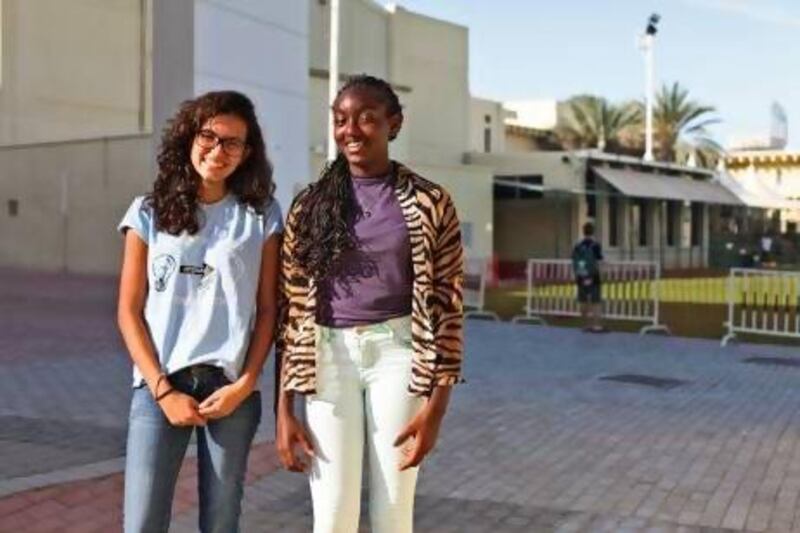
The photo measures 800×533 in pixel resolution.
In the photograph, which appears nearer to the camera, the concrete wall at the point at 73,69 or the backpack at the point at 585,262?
the backpack at the point at 585,262

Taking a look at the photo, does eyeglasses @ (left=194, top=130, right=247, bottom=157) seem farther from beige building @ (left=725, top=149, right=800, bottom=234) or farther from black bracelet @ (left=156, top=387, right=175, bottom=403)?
beige building @ (left=725, top=149, right=800, bottom=234)

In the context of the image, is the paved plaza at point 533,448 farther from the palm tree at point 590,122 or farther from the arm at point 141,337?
the palm tree at point 590,122

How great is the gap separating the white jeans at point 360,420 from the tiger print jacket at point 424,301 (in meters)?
0.04

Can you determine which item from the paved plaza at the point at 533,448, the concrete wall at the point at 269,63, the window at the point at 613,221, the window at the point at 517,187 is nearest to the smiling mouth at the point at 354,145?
the paved plaza at the point at 533,448

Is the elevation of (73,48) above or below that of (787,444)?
above

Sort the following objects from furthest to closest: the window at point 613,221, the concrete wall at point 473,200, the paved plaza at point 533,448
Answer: the window at point 613,221 → the concrete wall at point 473,200 → the paved plaza at point 533,448

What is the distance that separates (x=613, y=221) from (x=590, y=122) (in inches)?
705

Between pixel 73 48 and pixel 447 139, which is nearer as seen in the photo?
pixel 73 48

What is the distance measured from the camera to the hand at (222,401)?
287 centimetres

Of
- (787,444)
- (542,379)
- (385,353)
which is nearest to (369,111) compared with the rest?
(385,353)

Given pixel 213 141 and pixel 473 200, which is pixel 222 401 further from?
pixel 473 200

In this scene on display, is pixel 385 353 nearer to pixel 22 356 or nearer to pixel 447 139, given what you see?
pixel 22 356

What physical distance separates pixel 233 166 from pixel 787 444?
5787mm

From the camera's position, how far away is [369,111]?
2.89m
